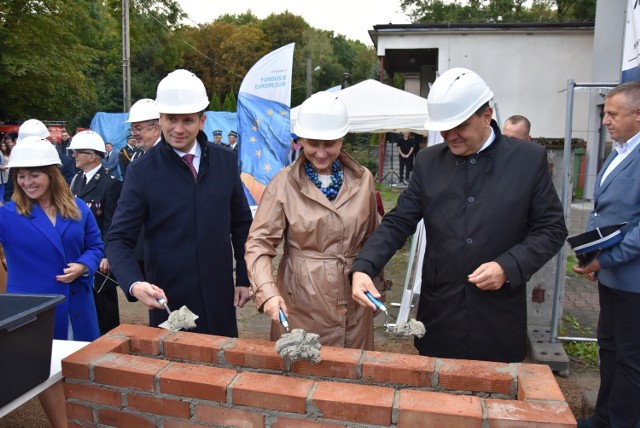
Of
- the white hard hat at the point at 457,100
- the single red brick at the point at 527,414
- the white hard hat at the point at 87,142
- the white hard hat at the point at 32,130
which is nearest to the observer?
the single red brick at the point at 527,414

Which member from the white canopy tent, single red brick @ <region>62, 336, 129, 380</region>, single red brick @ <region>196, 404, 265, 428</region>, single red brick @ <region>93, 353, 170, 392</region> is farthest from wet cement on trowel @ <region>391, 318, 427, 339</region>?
the white canopy tent

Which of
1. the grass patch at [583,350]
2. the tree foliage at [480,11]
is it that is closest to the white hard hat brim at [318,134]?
the grass patch at [583,350]

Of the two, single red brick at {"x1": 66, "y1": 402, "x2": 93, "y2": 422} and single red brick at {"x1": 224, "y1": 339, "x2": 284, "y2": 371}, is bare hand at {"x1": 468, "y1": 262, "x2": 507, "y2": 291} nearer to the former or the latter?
single red brick at {"x1": 224, "y1": 339, "x2": 284, "y2": 371}

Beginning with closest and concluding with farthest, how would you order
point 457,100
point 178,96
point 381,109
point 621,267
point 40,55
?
point 457,100 < point 178,96 < point 621,267 < point 381,109 < point 40,55

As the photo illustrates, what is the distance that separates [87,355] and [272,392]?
32.2 inches

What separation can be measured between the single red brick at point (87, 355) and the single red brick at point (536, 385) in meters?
1.54

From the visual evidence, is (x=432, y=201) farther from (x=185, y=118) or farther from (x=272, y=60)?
(x=272, y=60)

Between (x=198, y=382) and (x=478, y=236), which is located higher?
(x=478, y=236)

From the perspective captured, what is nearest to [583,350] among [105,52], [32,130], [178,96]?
[178,96]

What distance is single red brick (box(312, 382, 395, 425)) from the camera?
1.70m

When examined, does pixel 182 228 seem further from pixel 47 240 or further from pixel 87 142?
pixel 87 142

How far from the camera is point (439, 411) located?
1652mm

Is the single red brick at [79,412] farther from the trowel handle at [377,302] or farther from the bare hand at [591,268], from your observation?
the bare hand at [591,268]

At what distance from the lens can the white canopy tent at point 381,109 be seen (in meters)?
10.1
